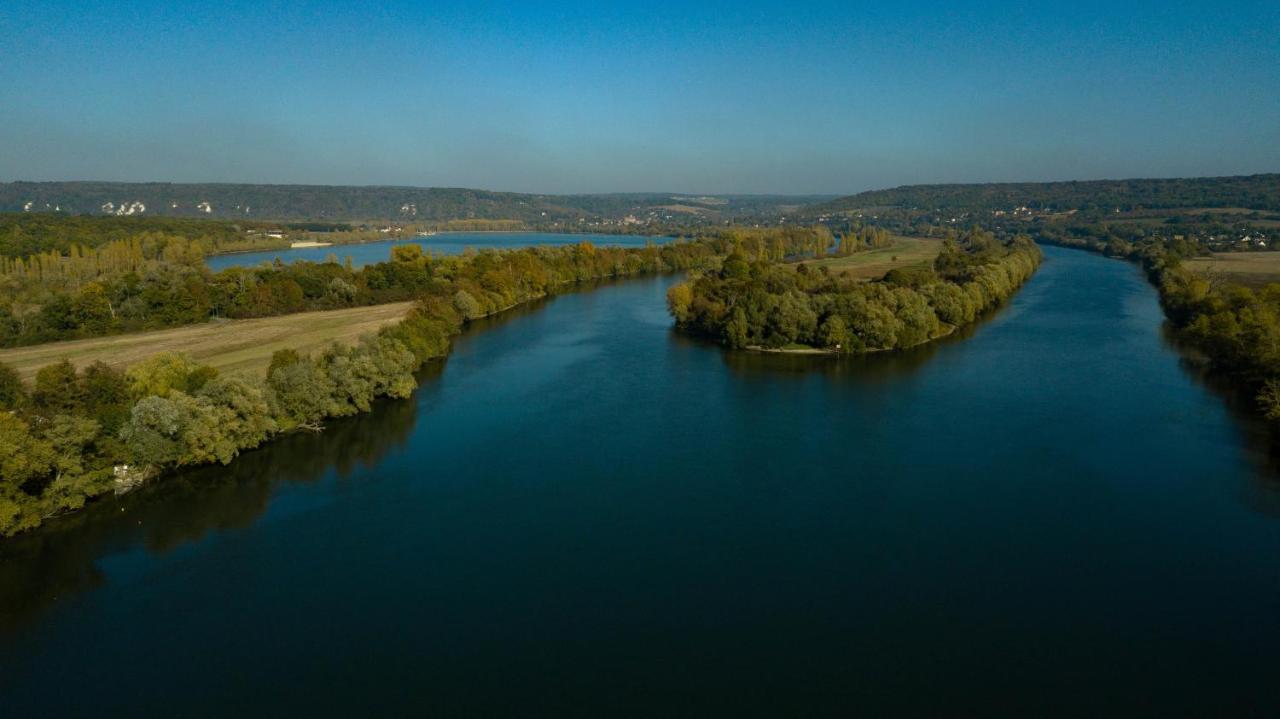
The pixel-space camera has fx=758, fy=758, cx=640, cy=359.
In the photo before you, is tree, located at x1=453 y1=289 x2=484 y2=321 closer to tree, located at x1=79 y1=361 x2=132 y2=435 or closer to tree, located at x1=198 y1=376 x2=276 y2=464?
tree, located at x1=198 y1=376 x2=276 y2=464

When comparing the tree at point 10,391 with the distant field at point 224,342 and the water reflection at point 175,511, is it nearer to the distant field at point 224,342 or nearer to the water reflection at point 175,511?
the water reflection at point 175,511

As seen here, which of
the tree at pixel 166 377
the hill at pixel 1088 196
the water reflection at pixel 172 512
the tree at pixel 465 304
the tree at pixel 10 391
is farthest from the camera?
the hill at pixel 1088 196

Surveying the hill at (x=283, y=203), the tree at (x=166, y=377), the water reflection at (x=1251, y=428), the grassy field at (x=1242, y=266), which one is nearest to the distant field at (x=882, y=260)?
the grassy field at (x=1242, y=266)

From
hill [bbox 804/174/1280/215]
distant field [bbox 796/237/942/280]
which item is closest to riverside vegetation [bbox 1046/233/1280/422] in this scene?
distant field [bbox 796/237/942/280]

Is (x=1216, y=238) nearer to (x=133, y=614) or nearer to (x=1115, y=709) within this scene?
(x=1115, y=709)

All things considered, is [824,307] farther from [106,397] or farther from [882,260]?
[882,260]
